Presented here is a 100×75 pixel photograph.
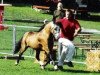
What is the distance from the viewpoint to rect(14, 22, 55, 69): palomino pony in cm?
1485

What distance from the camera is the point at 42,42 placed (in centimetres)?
1506

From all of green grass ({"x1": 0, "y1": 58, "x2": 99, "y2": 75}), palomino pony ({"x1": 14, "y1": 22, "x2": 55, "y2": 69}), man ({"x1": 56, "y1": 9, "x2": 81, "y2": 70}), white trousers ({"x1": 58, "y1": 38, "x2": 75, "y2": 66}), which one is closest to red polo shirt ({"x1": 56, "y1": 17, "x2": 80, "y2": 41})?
man ({"x1": 56, "y1": 9, "x2": 81, "y2": 70})

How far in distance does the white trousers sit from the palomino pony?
0.38m

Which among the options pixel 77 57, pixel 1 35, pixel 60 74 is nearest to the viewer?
pixel 60 74

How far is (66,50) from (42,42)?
75 cm

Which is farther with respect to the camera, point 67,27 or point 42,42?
point 67,27

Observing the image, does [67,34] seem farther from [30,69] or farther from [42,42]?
[30,69]

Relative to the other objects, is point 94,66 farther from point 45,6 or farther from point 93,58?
point 45,6

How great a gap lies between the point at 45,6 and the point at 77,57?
76.4 feet

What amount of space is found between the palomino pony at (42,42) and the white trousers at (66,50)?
1.26ft

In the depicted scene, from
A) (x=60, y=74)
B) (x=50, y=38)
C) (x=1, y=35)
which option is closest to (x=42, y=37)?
(x=50, y=38)

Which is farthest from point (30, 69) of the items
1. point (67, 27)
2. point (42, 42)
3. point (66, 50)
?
point (67, 27)

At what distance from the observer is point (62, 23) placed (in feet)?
50.1

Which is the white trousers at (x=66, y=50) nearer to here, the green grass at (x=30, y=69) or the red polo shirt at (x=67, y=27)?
the red polo shirt at (x=67, y=27)
